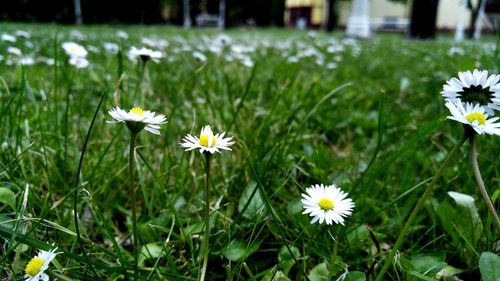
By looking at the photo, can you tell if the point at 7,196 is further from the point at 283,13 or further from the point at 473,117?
the point at 283,13

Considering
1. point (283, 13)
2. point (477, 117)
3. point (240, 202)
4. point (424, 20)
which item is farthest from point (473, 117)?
point (283, 13)

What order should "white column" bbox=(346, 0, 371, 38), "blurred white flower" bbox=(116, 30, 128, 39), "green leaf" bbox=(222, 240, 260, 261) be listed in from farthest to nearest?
"white column" bbox=(346, 0, 371, 38)
"blurred white flower" bbox=(116, 30, 128, 39)
"green leaf" bbox=(222, 240, 260, 261)

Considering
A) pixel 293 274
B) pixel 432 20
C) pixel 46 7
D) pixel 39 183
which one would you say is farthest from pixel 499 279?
pixel 46 7

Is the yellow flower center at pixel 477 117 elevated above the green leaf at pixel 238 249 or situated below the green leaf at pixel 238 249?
above

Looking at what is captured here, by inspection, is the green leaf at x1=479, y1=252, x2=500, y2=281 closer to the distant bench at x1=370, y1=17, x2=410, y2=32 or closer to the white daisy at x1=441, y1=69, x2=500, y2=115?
the white daisy at x1=441, y1=69, x2=500, y2=115

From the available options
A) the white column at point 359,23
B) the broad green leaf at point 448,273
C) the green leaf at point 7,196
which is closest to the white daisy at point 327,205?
the broad green leaf at point 448,273

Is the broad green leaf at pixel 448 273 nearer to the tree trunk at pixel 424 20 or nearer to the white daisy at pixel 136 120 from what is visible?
the white daisy at pixel 136 120

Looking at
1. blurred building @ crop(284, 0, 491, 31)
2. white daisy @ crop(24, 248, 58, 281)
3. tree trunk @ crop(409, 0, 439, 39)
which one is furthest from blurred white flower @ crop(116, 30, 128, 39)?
blurred building @ crop(284, 0, 491, 31)
